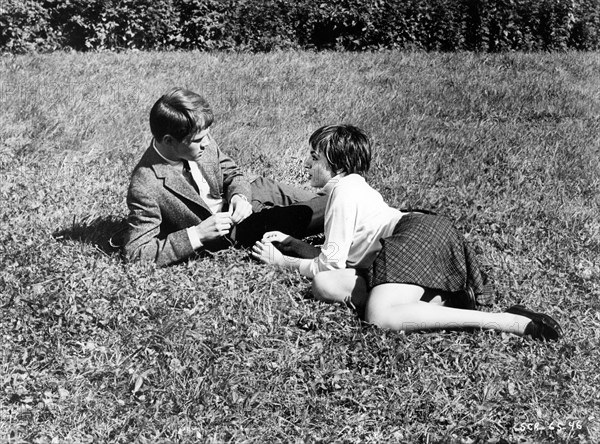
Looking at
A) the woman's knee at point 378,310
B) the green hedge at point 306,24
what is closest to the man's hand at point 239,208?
the woman's knee at point 378,310

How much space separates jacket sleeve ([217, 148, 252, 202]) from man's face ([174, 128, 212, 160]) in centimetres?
48

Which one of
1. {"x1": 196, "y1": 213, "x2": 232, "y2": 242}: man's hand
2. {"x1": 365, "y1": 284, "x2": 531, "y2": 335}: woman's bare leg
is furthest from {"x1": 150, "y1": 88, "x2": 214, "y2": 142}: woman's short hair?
{"x1": 365, "y1": 284, "x2": 531, "y2": 335}: woman's bare leg

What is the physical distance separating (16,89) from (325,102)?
3530mm

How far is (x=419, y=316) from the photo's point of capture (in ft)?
12.7

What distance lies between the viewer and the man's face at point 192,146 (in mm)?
4656

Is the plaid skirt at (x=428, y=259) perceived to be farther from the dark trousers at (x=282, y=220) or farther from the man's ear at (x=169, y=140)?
the man's ear at (x=169, y=140)

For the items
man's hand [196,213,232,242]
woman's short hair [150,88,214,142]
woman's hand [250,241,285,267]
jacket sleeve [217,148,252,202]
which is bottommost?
woman's hand [250,241,285,267]

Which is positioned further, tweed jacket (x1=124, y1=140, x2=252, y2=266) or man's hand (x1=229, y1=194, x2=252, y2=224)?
Answer: man's hand (x1=229, y1=194, x2=252, y2=224)

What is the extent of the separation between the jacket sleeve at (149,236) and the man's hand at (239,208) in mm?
392

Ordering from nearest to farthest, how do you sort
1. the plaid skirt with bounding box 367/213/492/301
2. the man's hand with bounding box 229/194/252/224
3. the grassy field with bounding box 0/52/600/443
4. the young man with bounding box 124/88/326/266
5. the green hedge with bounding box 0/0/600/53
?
the grassy field with bounding box 0/52/600/443 < the plaid skirt with bounding box 367/213/492/301 < the young man with bounding box 124/88/326/266 < the man's hand with bounding box 229/194/252/224 < the green hedge with bounding box 0/0/600/53

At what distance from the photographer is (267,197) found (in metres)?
5.45

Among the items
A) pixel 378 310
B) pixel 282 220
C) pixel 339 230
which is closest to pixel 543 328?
pixel 378 310

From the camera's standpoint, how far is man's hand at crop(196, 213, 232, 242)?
467 cm

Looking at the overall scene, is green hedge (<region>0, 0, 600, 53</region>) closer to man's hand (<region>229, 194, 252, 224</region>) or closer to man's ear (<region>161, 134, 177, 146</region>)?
man's hand (<region>229, 194, 252, 224</region>)
